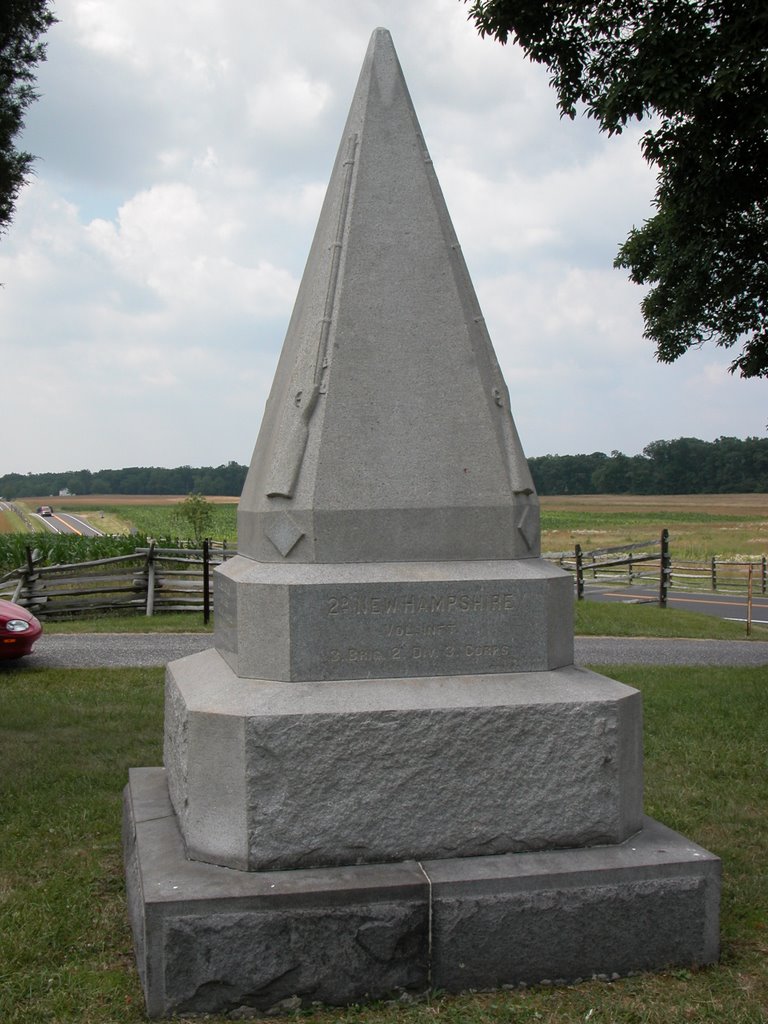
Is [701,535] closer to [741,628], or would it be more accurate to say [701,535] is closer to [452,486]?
[741,628]

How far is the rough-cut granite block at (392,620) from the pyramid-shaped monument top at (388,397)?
135 mm

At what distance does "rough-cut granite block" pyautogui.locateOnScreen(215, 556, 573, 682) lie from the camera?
12.8 ft

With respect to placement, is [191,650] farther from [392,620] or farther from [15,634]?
[392,620]

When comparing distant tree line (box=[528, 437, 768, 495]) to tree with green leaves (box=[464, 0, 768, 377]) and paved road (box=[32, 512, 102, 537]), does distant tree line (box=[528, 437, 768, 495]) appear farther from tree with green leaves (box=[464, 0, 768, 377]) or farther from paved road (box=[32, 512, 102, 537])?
tree with green leaves (box=[464, 0, 768, 377])

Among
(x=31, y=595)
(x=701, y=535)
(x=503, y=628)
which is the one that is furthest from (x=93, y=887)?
(x=701, y=535)

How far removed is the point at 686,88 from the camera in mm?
7855

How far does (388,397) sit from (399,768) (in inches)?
61.0

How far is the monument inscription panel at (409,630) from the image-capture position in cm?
390

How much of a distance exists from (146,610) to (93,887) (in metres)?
14.5

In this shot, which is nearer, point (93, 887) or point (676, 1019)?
point (676, 1019)

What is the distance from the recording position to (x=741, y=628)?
1861 centimetres

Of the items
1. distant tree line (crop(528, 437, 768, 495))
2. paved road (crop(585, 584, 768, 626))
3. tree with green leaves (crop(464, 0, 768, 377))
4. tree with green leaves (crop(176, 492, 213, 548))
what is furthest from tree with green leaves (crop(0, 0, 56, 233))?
distant tree line (crop(528, 437, 768, 495))

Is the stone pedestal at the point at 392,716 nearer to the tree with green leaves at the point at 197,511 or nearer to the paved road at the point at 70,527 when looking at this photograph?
the paved road at the point at 70,527

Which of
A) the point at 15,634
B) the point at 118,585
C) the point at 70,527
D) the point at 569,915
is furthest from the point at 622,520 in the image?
the point at 569,915
